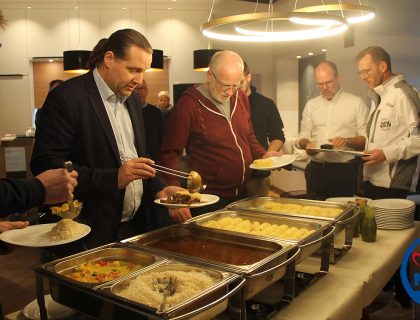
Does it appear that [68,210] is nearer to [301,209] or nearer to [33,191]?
[33,191]

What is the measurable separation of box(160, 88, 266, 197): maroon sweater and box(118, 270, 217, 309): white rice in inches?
38.0

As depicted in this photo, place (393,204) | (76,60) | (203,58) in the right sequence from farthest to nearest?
(203,58) < (76,60) < (393,204)

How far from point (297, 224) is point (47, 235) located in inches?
35.4

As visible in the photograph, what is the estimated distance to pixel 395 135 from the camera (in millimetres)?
2584

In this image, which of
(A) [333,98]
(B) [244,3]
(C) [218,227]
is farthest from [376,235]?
(B) [244,3]

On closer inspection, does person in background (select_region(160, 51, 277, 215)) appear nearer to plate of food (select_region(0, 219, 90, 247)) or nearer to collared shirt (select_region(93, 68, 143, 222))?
collared shirt (select_region(93, 68, 143, 222))

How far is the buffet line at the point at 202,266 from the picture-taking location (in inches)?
39.3

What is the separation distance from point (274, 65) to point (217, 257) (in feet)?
18.9

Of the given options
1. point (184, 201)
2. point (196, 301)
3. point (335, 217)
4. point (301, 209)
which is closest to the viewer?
point (196, 301)

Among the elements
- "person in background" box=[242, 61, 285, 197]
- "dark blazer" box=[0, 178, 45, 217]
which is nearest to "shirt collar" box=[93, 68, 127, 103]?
"dark blazer" box=[0, 178, 45, 217]

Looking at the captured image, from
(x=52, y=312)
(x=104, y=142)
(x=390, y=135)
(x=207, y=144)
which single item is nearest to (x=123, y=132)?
(x=104, y=142)

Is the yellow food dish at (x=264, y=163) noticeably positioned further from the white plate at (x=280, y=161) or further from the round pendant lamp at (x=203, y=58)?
the round pendant lamp at (x=203, y=58)

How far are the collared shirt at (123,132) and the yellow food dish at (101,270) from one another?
1.33 ft

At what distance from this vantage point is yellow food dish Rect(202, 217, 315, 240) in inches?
61.8
